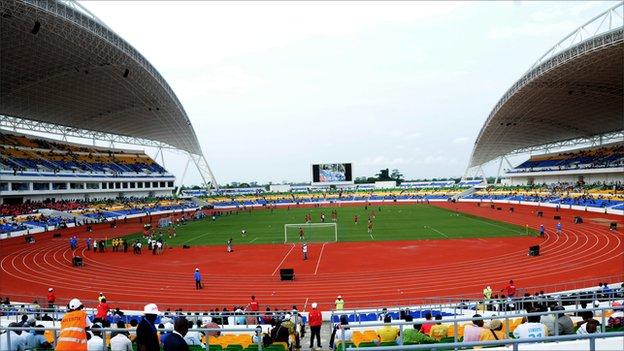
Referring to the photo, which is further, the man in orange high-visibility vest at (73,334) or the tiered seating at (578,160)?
the tiered seating at (578,160)

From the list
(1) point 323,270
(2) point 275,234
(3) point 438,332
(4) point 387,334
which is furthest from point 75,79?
(3) point 438,332

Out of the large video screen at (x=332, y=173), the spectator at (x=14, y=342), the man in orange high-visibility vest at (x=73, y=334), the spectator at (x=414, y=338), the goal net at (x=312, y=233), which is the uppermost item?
the large video screen at (x=332, y=173)

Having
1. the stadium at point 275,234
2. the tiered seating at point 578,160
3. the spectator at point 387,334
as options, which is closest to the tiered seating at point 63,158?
the stadium at point 275,234

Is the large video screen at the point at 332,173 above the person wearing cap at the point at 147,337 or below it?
above

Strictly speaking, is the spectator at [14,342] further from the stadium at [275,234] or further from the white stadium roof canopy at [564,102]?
the white stadium roof canopy at [564,102]

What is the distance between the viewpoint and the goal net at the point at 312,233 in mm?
38688

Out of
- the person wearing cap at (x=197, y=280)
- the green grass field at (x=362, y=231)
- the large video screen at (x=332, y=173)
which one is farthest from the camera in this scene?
the large video screen at (x=332, y=173)

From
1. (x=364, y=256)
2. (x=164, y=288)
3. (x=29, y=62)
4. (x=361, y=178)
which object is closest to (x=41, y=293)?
(x=164, y=288)

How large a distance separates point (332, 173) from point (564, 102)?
4656 centimetres

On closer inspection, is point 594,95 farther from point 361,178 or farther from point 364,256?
point 361,178

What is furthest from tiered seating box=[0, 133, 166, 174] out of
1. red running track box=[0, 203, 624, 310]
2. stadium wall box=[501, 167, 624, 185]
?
stadium wall box=[501, 167, 624, 185]

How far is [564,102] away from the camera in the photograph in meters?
59.7

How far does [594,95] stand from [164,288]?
2195 inches

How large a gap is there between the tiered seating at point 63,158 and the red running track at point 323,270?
2343 centimetres
